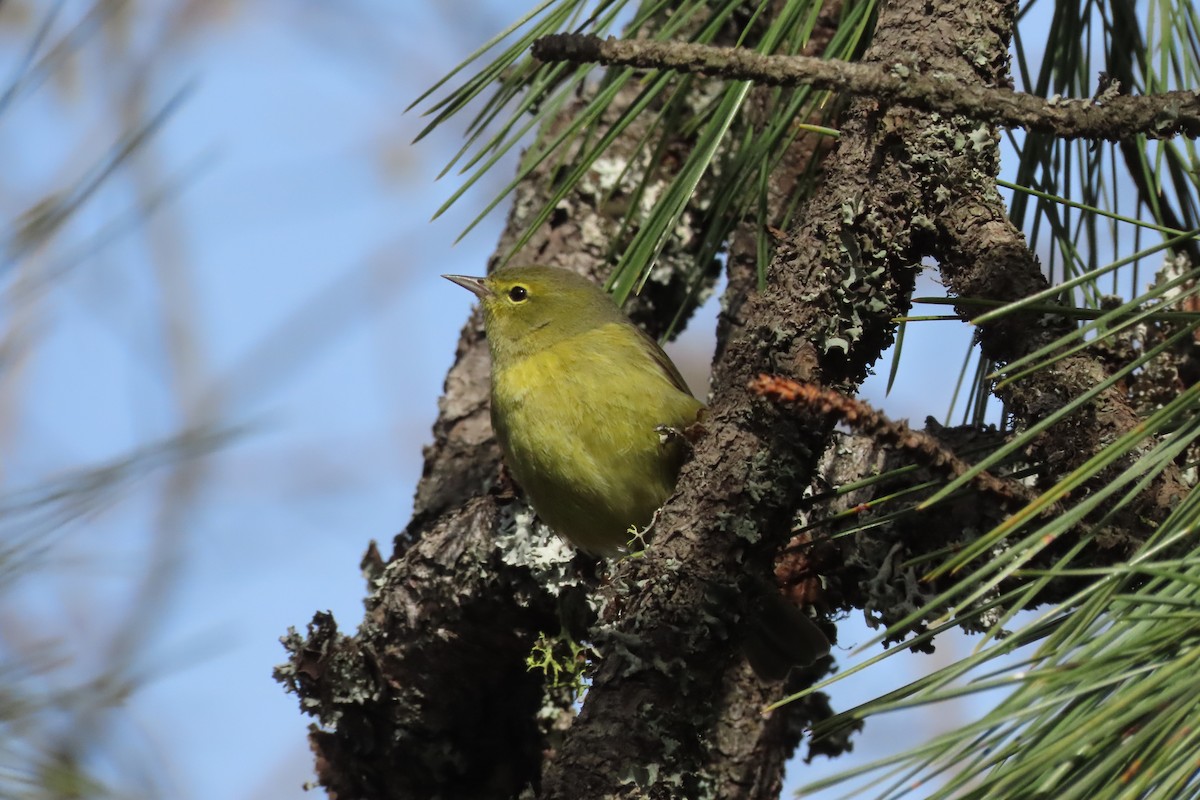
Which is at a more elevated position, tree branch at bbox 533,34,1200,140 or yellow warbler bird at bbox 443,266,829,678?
yellow warbler bird at bbox 443,266,829,678

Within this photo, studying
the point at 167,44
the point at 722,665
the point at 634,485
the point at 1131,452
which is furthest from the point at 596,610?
the point at 167,44

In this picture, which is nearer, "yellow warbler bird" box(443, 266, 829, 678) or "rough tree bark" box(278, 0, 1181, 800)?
"rough tree bark" box(278, 0, 1181, 800)

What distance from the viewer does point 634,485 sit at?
3.64 m

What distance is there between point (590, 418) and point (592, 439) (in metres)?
0.08

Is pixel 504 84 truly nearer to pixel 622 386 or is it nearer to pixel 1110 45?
pixel 622 386

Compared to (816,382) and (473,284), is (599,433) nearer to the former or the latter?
(473,284)

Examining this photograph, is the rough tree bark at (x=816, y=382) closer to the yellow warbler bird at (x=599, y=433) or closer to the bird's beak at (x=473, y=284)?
the yellow warbler bird at (x=599, y=433)

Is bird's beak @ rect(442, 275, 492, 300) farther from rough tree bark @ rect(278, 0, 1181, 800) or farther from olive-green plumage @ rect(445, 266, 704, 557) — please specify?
rough tree bark @ rect(278, 0, 1181, 800)

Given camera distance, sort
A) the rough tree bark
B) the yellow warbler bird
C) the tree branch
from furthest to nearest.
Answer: the yellow warbler bird < the rough tree bark < the tree branch

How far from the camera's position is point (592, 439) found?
3719 mm

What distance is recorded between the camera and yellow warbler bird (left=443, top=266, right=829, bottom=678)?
3.58 meters

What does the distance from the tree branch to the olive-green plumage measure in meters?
1.79

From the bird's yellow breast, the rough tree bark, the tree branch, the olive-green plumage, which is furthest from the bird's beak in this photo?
the tree branch

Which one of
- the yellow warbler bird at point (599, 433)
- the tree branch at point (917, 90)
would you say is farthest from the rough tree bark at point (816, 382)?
the yellow warbler bird at point (599, 433)
